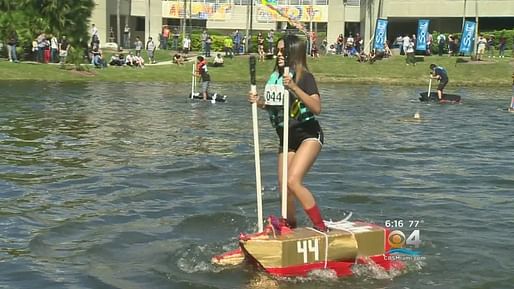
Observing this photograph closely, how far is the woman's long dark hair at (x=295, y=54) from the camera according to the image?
888 centimetres

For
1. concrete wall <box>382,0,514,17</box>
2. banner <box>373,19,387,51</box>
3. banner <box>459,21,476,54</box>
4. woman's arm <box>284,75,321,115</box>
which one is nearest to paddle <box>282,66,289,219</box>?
woman's arm <box>284,75,321,115</box>

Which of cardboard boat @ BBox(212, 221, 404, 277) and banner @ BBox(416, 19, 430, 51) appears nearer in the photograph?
cardboard boat @ BBox(212, 221, 404, 277)

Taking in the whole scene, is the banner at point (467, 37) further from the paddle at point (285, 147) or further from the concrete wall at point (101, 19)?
the paddle at point (285, 147)

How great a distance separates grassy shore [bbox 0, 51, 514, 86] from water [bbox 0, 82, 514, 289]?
51.9 ft

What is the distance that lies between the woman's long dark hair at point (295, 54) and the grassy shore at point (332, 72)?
3431 cm

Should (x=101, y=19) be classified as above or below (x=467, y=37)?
above

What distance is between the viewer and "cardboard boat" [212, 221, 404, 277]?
8539mm

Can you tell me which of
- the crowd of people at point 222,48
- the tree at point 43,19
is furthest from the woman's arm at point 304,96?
the tree at point 43,19

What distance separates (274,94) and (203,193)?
201 inches

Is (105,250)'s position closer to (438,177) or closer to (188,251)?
(188,251)

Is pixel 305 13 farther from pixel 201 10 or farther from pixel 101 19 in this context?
pixel 101 19

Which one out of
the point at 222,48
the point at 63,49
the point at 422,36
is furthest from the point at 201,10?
the point at 63,49

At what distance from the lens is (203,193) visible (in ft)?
45.2

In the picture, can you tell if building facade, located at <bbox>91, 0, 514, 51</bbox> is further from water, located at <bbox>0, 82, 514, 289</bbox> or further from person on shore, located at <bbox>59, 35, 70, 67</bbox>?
water, located at <bbox>0, 82, 514, 289</bbox>
